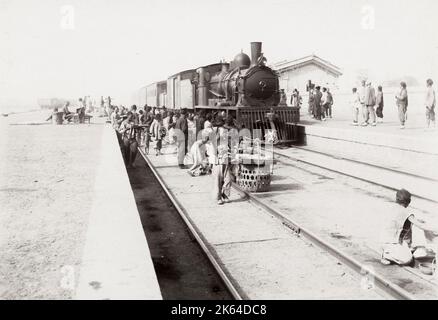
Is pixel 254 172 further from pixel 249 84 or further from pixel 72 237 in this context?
pixel 249 84

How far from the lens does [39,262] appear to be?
5.38m

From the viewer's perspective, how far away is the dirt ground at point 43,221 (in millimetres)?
4773

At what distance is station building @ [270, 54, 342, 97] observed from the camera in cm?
3416

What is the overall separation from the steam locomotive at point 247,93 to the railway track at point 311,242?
306 inches

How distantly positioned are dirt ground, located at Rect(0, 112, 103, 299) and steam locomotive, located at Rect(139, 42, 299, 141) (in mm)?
5583

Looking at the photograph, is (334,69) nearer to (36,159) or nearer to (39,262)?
(36,159)

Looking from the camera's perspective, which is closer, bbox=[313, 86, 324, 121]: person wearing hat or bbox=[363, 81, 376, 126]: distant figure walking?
bbox=[363, 81, 376, 126]: distant figure walking

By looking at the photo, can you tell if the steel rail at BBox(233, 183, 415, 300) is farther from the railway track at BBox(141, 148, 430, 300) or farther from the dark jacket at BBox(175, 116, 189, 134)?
the dark jacket at BBox(175, 116, 189, 134)

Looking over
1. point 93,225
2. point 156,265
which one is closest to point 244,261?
point 156,265

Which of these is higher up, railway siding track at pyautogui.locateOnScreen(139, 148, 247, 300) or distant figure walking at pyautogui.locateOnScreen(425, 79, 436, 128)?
distant figure walking at pyautogui.locateOnScreen(425, 79, 436, 128)

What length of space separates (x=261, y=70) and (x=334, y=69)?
20773 mm

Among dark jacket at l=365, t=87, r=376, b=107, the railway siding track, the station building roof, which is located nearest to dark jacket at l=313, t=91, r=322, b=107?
dark jacket at l=365, t=87, r=376, b=107

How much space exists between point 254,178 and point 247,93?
705cm
